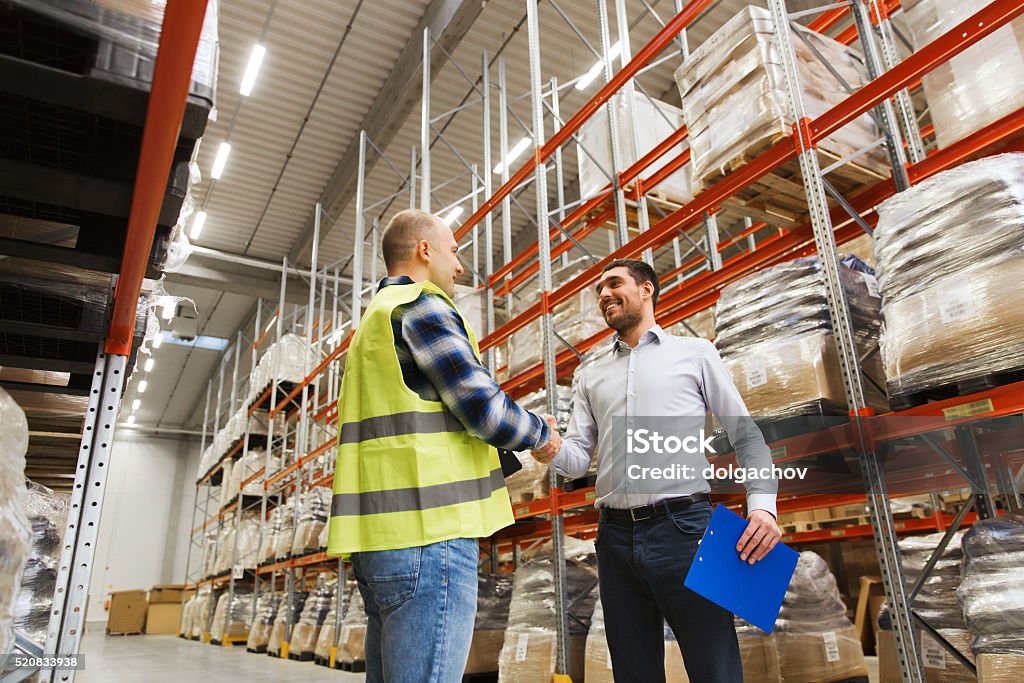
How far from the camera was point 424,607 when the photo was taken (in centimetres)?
169

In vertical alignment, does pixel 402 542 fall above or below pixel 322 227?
below

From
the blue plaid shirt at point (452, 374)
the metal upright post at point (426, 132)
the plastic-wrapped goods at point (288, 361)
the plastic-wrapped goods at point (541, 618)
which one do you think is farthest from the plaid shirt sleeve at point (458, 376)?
the plastic-wrapped goods at point (288, 361)

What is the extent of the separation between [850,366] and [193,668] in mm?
9089

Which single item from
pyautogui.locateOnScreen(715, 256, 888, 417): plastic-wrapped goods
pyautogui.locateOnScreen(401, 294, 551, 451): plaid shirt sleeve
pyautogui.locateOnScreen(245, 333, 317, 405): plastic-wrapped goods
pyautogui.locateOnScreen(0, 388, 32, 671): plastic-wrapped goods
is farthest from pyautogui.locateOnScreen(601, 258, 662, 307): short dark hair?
pyautogui.locateOnScreen(245, 333, 317, 405): plastic-wrapped goods

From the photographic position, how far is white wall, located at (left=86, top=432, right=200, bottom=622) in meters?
26.3

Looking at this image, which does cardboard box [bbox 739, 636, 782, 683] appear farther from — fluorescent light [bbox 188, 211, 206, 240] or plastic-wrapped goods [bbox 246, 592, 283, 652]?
fluorescent light [bbox 188, 211, 206, 240]

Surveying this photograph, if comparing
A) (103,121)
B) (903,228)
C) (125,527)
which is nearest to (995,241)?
(903,228)

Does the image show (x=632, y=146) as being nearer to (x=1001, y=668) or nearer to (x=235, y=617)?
(x=1001, y=668)

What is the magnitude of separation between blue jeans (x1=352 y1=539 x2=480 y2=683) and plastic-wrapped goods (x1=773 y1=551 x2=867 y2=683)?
3.06 meters

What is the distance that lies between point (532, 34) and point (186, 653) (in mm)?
11377

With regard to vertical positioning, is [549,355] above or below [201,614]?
above

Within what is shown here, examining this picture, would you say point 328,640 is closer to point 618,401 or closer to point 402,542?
point 618,401

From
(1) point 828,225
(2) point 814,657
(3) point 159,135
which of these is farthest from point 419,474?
(2) point 814,657

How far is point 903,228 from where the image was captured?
9.82ft
